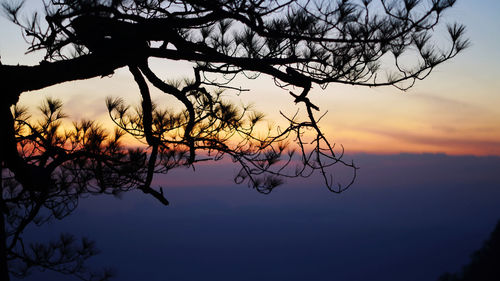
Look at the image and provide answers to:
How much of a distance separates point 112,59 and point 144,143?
425 mm

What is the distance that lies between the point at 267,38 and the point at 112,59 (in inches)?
26.5

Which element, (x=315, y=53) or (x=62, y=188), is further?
(x=62, y=188)

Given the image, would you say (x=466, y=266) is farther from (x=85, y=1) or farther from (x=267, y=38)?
(x=85, y=1)

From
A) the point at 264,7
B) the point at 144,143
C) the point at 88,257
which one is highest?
the point at 264,7

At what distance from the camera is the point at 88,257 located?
2.62 m

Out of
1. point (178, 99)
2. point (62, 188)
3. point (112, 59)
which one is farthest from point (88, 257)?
point (112, 59)

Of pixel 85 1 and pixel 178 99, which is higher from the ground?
pixel 85 1

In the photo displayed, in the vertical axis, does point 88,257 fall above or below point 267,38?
below

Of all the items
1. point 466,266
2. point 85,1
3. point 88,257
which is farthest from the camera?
point 466,266

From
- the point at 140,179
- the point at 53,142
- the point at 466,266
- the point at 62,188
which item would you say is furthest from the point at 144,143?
the point at 466,266

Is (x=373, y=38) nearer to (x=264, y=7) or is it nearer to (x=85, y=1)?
(x=264, y=7)

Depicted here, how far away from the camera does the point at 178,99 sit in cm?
183

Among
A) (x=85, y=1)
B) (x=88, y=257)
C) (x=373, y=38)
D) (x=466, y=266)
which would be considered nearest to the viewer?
(x=85, y=1)

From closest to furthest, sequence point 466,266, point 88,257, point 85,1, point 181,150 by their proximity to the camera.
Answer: point 85,1 → point 181,150 → point 88,257 → point 466,266
